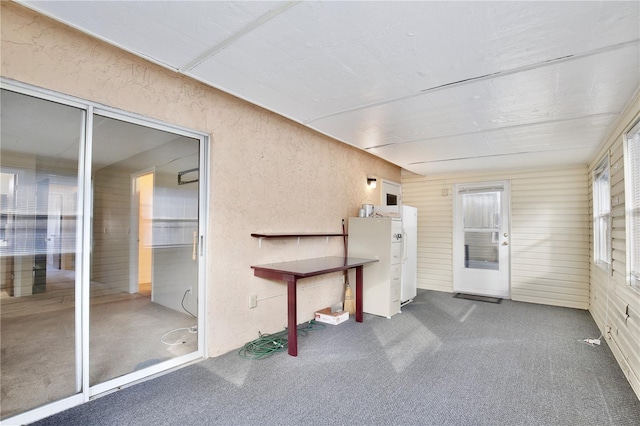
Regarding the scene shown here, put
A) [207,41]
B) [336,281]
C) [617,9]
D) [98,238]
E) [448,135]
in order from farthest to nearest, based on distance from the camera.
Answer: [336,281]
[448,135]
[98,238]
[207,41]
[617,9]

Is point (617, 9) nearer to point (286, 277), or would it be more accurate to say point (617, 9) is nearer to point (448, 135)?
point (448, 135)

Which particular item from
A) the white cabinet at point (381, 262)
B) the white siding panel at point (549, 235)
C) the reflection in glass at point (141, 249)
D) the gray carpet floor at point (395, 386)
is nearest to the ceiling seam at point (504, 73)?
the reflection in glass at point (141, 249)

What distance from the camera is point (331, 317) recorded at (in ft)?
13.3

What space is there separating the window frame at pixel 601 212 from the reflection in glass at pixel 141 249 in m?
4.70

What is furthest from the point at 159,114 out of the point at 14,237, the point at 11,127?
the point at 14,237

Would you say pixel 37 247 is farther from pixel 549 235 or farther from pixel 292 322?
pixel 549 235

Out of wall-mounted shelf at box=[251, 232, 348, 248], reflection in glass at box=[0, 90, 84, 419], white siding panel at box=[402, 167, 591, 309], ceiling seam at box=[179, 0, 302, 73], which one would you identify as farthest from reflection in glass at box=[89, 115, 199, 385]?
white siding panel at box=[402, 167, 591, 309]

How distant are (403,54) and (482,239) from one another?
15.7 ft

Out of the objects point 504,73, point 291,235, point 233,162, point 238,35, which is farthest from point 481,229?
point 238,35

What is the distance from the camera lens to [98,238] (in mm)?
Result: 2451

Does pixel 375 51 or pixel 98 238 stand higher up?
pixel 375 51

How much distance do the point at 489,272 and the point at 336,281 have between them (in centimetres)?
303

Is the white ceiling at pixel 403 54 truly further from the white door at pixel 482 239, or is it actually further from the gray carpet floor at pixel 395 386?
the white door at pixel 482 239

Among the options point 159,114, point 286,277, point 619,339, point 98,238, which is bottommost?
point 619,339
